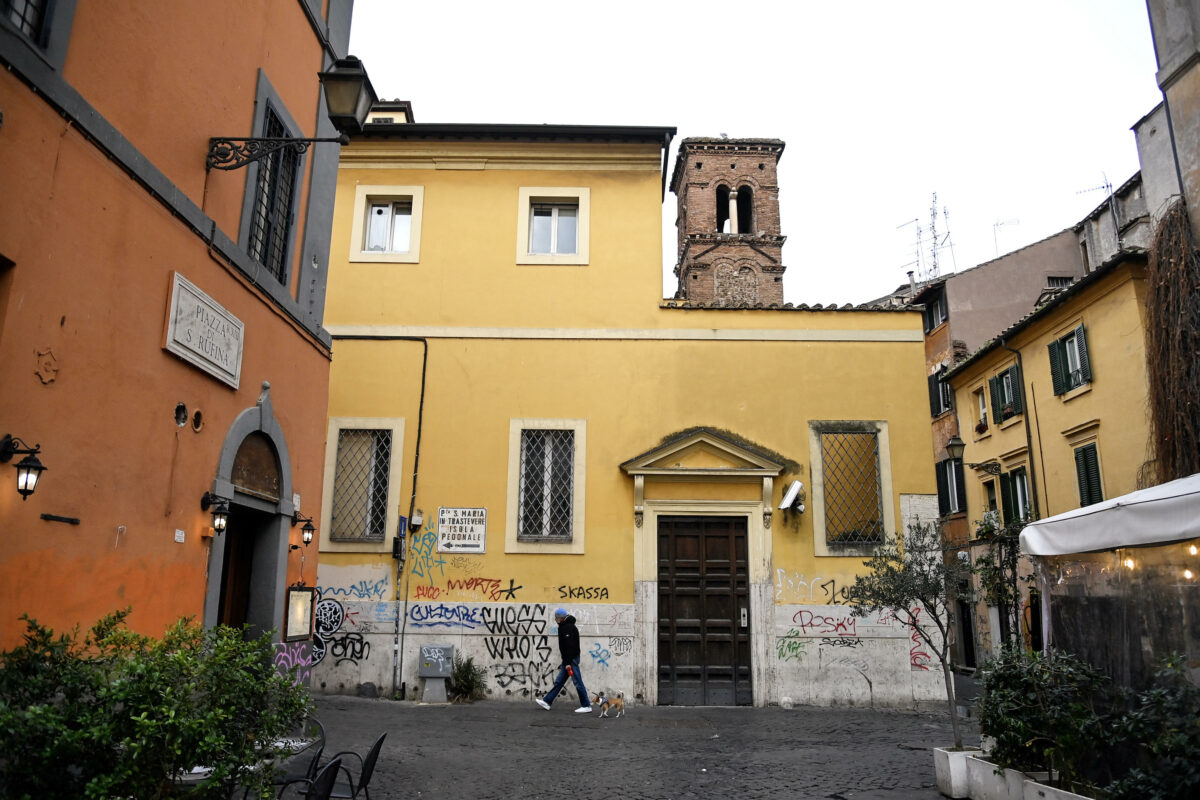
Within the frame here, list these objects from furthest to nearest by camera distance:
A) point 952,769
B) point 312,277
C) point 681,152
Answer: point 681,152
point 312,277
point 952,769

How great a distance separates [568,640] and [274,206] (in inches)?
263

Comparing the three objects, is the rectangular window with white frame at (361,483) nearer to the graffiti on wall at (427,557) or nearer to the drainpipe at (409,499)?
the drainpipe at (409,499)

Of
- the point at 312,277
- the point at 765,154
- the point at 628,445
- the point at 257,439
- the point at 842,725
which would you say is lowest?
the point at 842,725

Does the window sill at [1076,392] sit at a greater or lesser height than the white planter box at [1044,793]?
greater

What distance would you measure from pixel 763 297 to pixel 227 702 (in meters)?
30.6

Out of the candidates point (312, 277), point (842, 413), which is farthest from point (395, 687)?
point (842, 413)

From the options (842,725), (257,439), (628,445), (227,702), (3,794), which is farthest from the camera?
(628,445)

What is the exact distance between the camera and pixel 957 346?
25.0 m

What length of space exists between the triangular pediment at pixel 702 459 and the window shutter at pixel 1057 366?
9629 mm

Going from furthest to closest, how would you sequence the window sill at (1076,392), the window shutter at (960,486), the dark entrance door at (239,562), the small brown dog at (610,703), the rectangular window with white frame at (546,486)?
the window shutter at (960,486)
the window sill at (1076,392)
the rectangular window with white frame at (546,486)
the small brown dog at (610,703)
the dark entrance door at (239,562)

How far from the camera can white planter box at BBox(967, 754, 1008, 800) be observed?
6.29 metres

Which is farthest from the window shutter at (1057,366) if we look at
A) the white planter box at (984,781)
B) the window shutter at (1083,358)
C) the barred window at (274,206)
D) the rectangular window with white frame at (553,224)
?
the barred window at (274,206)

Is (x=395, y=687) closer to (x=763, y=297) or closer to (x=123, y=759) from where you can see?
(x=123, y=759)

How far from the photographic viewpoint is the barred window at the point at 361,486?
41.8 ft
